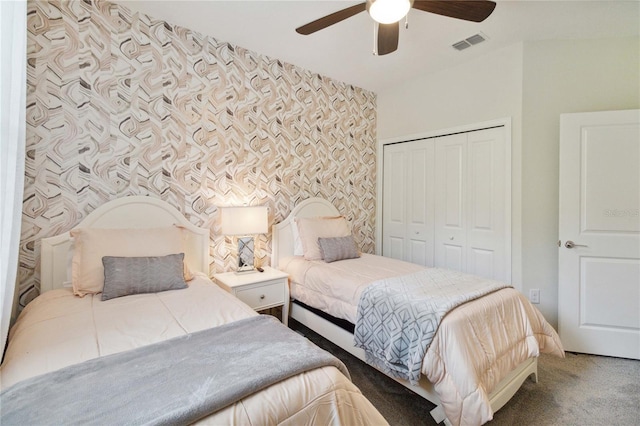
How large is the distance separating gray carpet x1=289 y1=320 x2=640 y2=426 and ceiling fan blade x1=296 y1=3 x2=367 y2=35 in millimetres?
2380

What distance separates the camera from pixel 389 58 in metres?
2.94

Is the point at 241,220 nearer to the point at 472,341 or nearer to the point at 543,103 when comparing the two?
the point at 472,341

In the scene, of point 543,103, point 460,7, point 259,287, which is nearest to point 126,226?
point 259,287

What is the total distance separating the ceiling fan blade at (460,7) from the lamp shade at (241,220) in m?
1.84

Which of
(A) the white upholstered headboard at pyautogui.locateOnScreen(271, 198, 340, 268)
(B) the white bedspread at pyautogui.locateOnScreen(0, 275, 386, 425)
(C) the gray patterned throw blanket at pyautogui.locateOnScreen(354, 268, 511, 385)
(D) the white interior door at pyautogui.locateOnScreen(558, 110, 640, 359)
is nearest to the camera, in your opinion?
(B) the white bedspread at pyautogui.locateOnScreen(0, 275, 386, 425)

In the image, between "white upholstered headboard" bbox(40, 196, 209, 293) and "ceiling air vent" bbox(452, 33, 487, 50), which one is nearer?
"white upholstered headboard" bbox(40, 196, 209, 293)

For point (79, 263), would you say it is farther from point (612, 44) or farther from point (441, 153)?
point (612, 44)

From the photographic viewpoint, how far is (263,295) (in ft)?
7.99

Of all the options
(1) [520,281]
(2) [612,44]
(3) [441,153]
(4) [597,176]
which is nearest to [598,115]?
(4) [597,176]

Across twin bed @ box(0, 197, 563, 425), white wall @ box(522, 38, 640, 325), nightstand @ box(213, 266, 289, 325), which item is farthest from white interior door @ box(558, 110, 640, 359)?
nightstand @ box(213, 266, 289, 325)

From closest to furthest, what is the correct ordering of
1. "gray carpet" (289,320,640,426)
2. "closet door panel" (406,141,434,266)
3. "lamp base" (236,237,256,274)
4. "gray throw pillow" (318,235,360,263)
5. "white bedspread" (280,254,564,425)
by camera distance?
"white bedspread" (280,254,564,425), "gray carpet" (289,320,640,426), "lamp base" (236,237,256,274), "gray throw pillow" (318,235,360,263), "closet door panel" (406,141,434,266)

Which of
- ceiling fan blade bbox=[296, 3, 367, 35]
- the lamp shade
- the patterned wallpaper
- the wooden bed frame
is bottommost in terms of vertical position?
the wooden bed frame

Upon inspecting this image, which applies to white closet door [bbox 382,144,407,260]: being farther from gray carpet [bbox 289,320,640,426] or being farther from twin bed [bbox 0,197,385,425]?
twin bed [bbox 0,197,385,425]

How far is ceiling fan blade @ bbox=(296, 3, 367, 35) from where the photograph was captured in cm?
175
